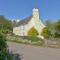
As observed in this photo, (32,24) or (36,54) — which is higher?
(32,24)

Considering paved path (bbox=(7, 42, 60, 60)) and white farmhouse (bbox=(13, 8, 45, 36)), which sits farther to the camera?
white farmhouse (bbox=(13, 8, 45, 36))

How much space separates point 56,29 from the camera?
60156mm

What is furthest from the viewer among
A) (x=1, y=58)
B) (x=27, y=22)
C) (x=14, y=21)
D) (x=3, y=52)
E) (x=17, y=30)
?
(x=14, y=21)

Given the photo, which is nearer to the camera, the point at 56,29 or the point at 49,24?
the point at 56,29

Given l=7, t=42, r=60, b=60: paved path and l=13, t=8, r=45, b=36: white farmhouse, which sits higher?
l=13, t=8, r=45, b=36: white farmhouse

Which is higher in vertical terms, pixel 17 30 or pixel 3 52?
pixel 17 30

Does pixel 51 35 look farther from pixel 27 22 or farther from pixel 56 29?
pixel 27 22

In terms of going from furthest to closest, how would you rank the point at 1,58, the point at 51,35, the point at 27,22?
the point at 27,22 → the point at 51,35 → the point at 1,58

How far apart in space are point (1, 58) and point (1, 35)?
2125mm

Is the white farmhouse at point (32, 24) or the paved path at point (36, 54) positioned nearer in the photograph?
the paved path at point (36, 54)


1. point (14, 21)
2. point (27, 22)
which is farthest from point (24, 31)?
point (14, 21)

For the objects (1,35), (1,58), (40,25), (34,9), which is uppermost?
(34,9)

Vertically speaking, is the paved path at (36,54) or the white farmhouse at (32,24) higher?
the white farmhouse at (32,24)

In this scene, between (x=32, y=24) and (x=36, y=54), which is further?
(x=32, y=24)
